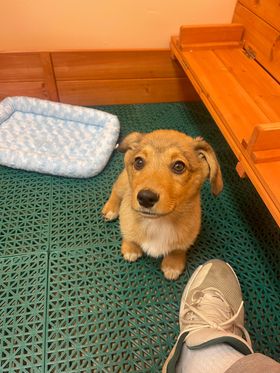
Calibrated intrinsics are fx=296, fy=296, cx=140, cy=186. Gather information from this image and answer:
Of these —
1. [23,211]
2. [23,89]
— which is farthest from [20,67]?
[23,211]

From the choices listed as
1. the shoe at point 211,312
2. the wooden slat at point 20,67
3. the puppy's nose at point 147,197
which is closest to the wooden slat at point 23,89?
the wooden slat at point 20,67

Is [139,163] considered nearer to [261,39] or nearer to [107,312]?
[107,312]

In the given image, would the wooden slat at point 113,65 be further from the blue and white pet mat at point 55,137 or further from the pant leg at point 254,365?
the pant leg at point 254,365

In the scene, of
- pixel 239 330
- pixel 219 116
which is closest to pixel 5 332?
pixel 239 330

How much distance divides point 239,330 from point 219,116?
1219 millimetres

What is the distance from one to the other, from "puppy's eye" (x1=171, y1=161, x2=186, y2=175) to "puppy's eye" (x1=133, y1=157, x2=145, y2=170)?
0.46ft

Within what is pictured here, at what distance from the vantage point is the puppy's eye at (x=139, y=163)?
1357mm

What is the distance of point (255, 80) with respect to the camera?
7.02ft

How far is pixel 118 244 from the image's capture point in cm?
179

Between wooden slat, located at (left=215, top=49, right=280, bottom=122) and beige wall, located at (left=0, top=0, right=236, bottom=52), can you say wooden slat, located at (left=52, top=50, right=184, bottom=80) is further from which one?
wooden slat, located at (left=215, top=49, right=280, bottom=122)

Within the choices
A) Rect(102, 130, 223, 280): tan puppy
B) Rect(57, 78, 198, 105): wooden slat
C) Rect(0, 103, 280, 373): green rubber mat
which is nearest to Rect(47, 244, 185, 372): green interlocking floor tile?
Rect(0, 103, 280, 373): green rubber mat

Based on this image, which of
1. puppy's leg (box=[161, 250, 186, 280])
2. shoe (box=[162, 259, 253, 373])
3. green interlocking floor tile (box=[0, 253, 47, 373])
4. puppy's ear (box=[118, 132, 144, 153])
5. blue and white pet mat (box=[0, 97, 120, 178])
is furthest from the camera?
blue and white pet mat (box=[0, 97, 120, 178])

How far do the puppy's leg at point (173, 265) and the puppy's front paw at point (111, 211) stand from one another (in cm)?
44

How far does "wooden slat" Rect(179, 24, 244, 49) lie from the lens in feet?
7.79
